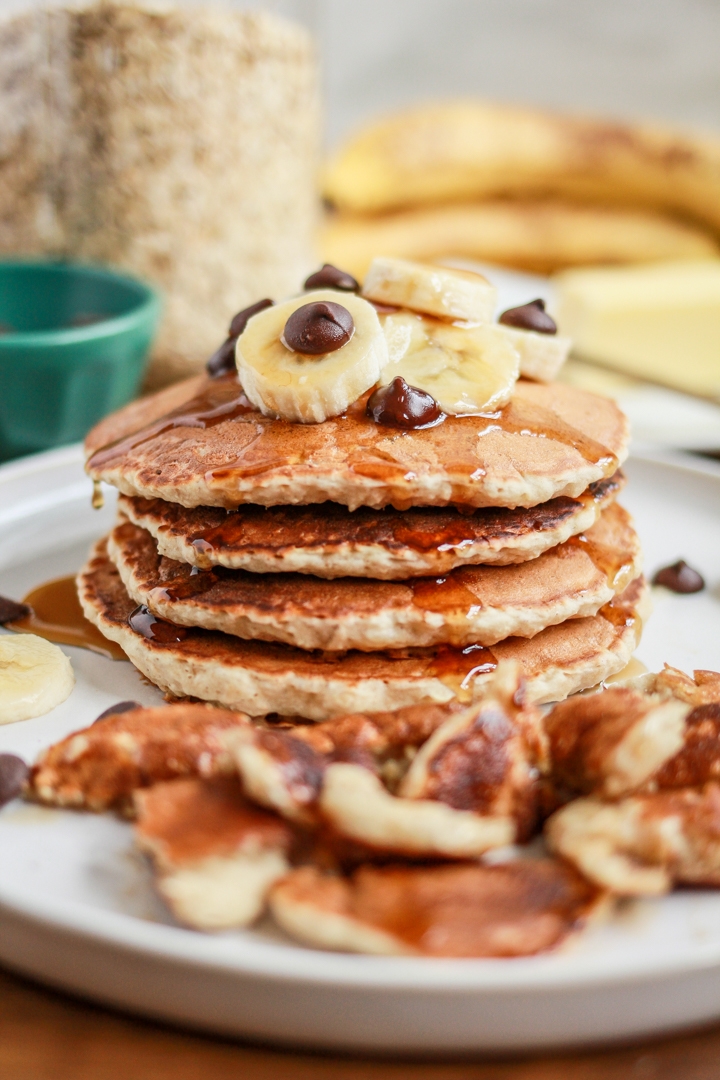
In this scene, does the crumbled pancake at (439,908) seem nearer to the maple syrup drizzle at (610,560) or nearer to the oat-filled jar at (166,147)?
the maple syrup drizzle at (610,560)

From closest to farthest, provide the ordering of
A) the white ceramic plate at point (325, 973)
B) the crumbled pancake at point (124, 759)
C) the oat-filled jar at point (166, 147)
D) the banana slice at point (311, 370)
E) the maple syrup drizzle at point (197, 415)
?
the white ceramic plate at point (325, 973)
the crumbled pancake at point (124, 759)
the banana slice at point (311, 370)
the maple syrup drizzle at point (197, 415)
the oat-filled jar at point (166, 147)

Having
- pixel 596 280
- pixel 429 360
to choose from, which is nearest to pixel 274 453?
pixel 429 360

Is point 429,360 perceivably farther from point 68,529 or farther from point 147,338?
point 147,338

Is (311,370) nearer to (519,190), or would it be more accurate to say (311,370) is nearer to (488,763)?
(488,763)

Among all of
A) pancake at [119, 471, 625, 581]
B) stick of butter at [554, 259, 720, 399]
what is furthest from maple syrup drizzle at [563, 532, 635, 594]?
stick of butter at [554, 259, 720, 399]

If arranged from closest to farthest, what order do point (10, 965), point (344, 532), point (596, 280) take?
1. point (10, 965)
2. point (344, 532)
3. point (596, 280)

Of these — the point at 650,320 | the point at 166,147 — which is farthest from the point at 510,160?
the point at 166,147

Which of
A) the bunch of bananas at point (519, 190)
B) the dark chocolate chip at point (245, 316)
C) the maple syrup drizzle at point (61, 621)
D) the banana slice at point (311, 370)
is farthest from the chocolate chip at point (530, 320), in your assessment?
the bunch of bananas at point (519, 190)
